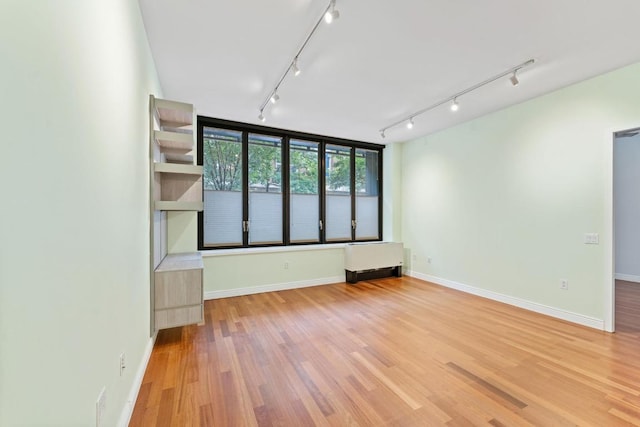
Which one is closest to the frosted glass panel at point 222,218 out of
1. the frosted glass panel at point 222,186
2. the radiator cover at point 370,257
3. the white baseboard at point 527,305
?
the frosted glass panel at point 222,186

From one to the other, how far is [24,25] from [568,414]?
10.6 feet

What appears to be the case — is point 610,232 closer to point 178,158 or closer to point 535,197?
point 535,197

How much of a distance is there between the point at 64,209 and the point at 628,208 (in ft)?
26.5

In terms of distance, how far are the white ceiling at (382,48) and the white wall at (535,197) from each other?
380 millimetres

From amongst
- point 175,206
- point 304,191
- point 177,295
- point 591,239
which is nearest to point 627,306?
point 591,239

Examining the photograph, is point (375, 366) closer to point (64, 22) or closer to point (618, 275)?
point (64, 22)

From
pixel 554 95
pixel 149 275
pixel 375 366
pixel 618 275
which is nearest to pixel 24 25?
pixel 149 275

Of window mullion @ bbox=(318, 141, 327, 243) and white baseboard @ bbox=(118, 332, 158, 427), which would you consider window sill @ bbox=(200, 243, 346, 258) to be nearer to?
window mullion @ bbox=(318, 141, 327, 243)

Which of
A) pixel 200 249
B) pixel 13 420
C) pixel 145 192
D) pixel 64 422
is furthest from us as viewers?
pixel 200 249

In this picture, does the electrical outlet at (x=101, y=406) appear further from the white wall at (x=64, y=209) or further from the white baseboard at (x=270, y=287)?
the white baseboard at (x=270, y=287)

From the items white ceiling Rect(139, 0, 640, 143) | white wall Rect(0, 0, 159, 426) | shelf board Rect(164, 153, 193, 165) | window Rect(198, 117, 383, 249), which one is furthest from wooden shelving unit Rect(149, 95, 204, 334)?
window Rect(198, 117, 383, 249)

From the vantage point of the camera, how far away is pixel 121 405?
5.46 ft

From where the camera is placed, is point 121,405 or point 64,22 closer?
point 64,22

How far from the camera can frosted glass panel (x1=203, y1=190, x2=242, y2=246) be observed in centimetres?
452
